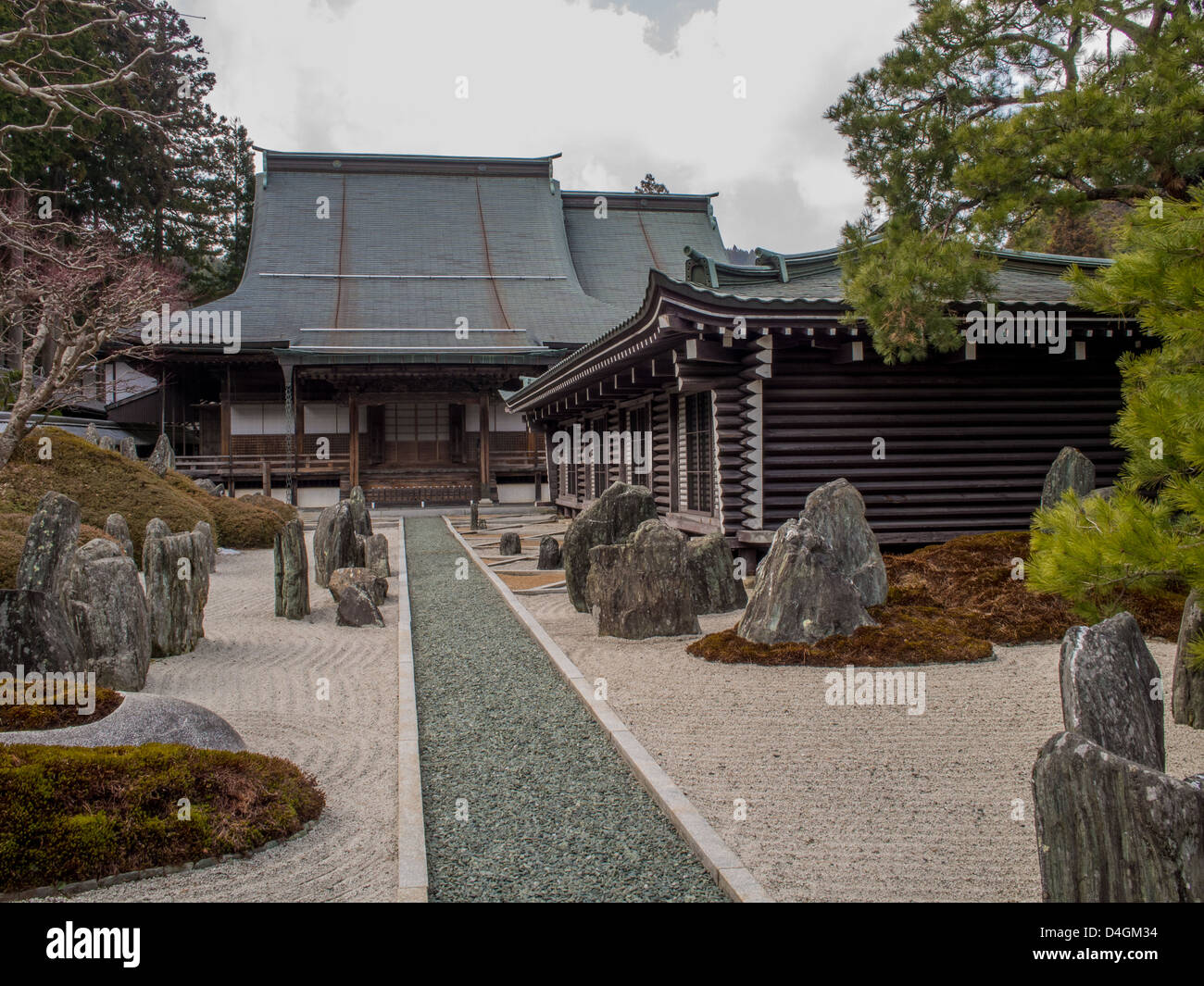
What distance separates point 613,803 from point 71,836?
7.44 ft

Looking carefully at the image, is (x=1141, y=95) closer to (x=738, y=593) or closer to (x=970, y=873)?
(x=738, y=593)

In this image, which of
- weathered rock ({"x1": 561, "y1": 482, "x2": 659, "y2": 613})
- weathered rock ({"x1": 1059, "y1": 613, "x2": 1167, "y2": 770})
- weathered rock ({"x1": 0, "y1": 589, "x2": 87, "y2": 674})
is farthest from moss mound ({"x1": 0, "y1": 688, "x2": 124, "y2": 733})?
weathered rock ({"x1": 561, "y1": 482, "x2": 659, "y2": 613})

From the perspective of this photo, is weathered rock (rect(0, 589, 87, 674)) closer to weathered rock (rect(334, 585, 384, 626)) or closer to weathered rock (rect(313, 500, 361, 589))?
weathered rock (rect(334, 585, 384, 626))

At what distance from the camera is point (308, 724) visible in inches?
238

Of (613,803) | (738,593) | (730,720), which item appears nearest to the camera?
(613,803)

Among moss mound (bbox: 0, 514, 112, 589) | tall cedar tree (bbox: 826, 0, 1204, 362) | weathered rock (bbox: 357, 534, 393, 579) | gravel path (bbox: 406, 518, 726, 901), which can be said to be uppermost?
tall cedar tree (bbox: 826, 0, 1204, 362)

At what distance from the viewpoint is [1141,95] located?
7.89 meters

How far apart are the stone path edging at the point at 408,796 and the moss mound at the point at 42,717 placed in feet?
5.35

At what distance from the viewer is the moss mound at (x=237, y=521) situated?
55.8 feet

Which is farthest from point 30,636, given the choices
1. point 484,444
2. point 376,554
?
point 484,444

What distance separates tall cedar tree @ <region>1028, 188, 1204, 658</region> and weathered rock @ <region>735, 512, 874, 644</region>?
326cm

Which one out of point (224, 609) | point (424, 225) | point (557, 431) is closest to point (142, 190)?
point (424, 225)

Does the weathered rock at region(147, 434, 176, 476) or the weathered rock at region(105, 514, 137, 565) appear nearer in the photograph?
the weathered rock at region(105, 514, 137, 565)

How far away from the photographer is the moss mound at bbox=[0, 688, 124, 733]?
16.1ft
